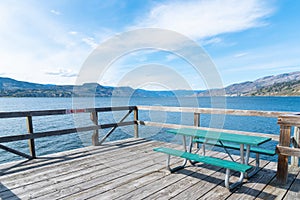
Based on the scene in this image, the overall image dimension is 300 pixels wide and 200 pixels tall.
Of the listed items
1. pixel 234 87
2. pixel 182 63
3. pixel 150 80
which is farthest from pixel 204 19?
pixel 234 87

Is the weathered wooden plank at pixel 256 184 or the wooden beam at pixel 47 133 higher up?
the wooden beam at pixel 47 133

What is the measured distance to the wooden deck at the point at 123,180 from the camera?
85.1 inches

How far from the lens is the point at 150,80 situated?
16.5 feet

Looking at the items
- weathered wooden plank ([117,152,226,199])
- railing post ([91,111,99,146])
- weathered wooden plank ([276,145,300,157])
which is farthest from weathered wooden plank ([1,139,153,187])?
weathered wooden plank ([276,145,300,157])

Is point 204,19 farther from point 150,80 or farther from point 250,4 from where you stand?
point 150,80

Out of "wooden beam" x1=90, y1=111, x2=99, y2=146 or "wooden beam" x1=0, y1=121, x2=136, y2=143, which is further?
"wooden beam" x1=90, y1=111, x2=99, y2=146

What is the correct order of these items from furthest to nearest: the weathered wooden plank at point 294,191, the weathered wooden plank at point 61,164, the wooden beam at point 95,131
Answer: the wooden beam at point 95,131 < the weathered wooden plank at point 61,164 < the weathered wooden plank at point 294,191

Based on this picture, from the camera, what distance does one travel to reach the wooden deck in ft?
7.09

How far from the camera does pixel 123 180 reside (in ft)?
8.41

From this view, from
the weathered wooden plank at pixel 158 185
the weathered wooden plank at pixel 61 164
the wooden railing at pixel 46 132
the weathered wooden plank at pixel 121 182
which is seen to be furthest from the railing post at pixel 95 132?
the weathered wooden plank at pixel 158 185

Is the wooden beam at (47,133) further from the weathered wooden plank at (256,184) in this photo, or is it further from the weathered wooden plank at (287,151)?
the weathered wooden plank at (287,151)

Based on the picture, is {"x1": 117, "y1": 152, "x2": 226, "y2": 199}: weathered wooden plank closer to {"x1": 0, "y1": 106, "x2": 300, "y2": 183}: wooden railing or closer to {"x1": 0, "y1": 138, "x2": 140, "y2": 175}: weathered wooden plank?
{"x1": 0, "y1": 106, "x2": 300, "y2": 183}: wooden railing

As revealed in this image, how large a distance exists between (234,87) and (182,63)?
138977 millimetres

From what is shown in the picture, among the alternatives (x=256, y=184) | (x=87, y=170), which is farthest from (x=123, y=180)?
(x=256, y=184)
